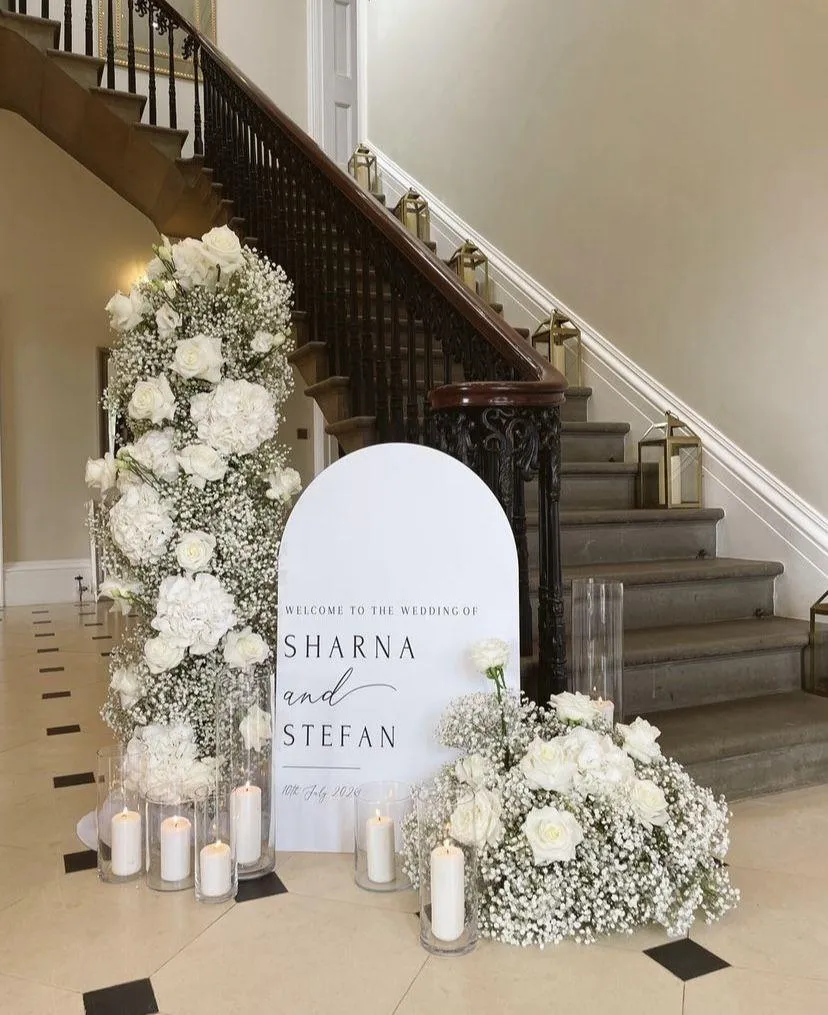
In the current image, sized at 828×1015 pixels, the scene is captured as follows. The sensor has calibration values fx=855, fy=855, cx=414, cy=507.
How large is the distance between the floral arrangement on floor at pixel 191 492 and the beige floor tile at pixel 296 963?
1.40 feet

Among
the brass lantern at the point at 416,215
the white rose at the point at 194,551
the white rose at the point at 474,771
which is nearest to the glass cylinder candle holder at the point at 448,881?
the white rose at the point at 474,771

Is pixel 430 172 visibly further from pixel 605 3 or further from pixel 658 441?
pixel 658 441

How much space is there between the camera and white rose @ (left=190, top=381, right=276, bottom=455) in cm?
210

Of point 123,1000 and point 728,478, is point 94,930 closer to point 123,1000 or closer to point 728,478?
point 123,1000

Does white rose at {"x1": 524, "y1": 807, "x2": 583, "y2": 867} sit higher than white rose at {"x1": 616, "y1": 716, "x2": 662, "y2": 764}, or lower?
lower

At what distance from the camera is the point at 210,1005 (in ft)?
4.84

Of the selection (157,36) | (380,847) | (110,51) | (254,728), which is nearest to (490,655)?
→ (380,847)

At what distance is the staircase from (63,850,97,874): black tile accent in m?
1.20

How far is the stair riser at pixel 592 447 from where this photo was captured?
4.07 m

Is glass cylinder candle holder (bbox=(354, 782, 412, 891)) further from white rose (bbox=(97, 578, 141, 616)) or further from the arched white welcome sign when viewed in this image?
white rose (bbox=(97, 578, 141, 616))

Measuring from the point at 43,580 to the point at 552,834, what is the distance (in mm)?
5983

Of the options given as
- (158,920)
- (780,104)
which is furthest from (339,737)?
(780,104)

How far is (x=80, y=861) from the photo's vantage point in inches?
81.0

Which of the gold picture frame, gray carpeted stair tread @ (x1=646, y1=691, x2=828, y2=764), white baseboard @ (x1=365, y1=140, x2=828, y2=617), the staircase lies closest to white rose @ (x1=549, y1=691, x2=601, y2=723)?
the staircase
